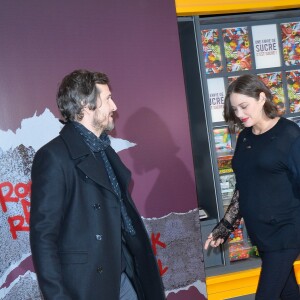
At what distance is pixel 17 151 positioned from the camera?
309 cm

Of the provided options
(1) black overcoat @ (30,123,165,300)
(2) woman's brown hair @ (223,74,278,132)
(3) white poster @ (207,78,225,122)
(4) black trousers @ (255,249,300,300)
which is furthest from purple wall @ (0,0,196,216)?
(1) black overcoat @ (30,123,165,300)

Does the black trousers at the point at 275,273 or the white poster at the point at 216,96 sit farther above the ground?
the white poster at the point at 216,96

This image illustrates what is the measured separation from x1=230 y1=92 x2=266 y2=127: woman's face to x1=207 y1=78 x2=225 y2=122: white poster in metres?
1.47

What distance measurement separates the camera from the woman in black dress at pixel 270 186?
7.91 ft

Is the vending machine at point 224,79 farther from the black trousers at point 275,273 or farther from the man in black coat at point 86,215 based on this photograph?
the man in black coat at point 86,215

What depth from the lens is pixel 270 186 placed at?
244 centimetres

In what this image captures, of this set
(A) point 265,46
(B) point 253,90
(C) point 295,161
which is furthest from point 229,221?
(A) point 265,46

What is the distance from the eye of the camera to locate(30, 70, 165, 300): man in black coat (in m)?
1.78

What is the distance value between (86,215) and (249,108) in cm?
110

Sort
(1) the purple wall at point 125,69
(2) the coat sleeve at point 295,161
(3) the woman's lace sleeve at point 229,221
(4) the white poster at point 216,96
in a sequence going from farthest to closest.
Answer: (4) the white poster at point 216,96, (1) the purple wall at point 125,69, (3) the woman's lace sleeve at point 229,221, (2) the coat sleeve at point 295,161

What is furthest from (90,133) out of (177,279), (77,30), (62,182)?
(177,279)

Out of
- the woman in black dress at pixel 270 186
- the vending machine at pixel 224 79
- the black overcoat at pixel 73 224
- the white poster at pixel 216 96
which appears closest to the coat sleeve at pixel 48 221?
the black overcoat at pixel 73 224

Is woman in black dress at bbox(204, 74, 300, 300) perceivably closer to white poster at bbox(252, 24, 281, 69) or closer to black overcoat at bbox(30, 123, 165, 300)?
black overcoat at bbox(30, 123, 165, 300)

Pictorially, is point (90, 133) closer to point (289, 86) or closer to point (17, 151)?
point (17, 151)
